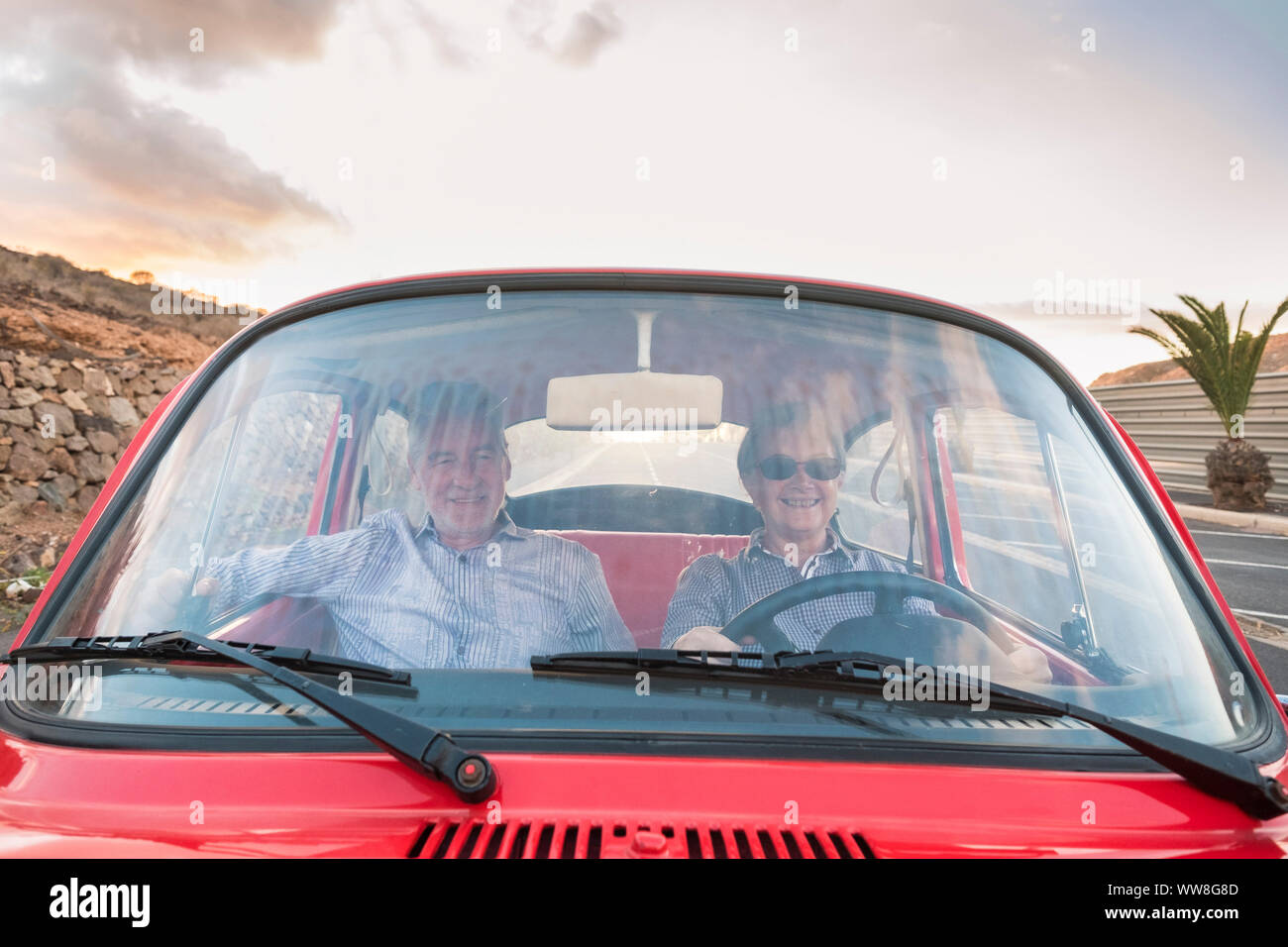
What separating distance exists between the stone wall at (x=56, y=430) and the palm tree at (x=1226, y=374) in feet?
54.9

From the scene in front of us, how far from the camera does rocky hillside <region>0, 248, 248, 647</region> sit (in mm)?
Result: 8648

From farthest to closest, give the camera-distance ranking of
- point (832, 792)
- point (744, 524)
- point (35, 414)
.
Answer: point (35, 414), point (744, 524), point (832, 792)

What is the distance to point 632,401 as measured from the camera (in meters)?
1.84

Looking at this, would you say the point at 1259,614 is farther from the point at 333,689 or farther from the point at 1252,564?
the point at 333,689

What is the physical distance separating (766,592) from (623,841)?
2.35 ft

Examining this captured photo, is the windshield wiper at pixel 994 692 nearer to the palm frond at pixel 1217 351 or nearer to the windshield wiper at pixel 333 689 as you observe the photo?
the windshield wiper at pixel 333 689

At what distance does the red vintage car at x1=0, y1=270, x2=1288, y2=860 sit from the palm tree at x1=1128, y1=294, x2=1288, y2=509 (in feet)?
52.0

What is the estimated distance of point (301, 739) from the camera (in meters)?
1.10

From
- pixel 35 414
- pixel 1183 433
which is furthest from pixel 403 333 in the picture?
pixel 1183 433

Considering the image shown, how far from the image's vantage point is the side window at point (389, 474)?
5.73 feet

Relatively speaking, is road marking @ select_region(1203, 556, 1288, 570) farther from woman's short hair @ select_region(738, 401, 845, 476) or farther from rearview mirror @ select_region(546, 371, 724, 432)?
rearview mirror @ select_region(546, 371, 724, 432)

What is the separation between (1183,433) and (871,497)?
73.0ft

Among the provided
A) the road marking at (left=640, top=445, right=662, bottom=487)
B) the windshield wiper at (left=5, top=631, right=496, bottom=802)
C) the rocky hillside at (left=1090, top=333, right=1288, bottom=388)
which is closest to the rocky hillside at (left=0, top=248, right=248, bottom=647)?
the road marking at (left=640, top=445, right=662, bottom=487)
